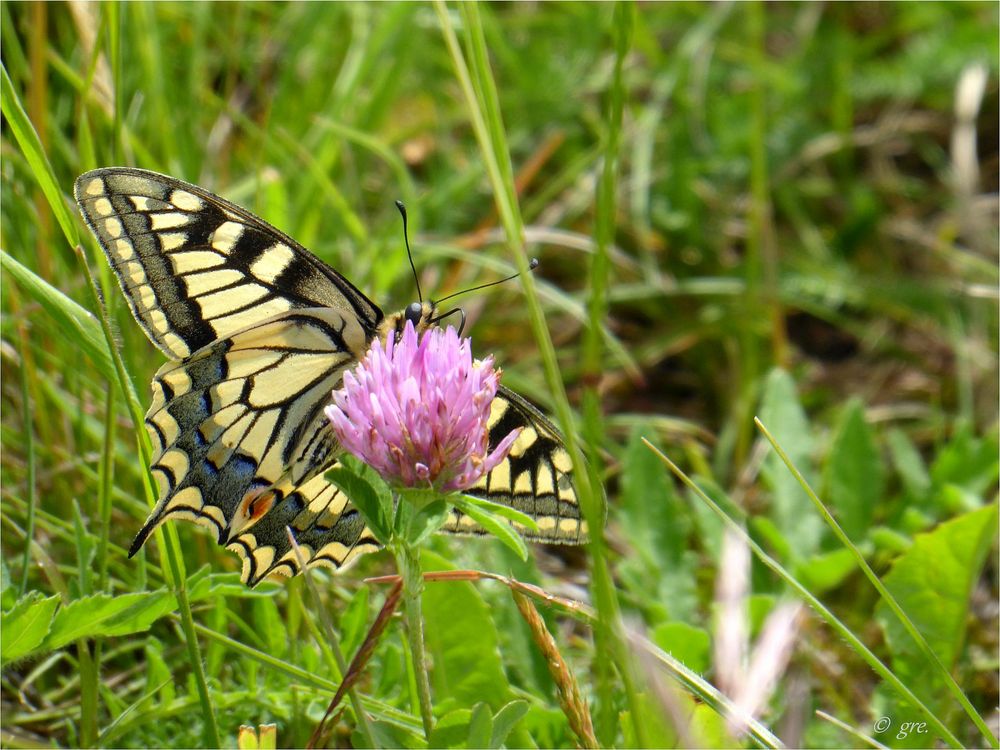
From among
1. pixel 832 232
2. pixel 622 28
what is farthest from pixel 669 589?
pixel 832 232

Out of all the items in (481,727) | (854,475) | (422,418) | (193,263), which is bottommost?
(481,727)

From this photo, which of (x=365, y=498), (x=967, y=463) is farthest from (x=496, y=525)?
(x=967, y=463)

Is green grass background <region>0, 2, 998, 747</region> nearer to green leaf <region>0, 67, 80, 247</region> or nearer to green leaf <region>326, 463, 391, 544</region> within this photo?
green leaf <region>0, 67, 80, 247</region>

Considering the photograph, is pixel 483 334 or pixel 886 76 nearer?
pixel 483 334

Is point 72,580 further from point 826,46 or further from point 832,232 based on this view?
point 826,46

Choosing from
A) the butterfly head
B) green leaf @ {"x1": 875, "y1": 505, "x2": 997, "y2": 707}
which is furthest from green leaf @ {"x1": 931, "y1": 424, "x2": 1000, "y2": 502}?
the butterfly head

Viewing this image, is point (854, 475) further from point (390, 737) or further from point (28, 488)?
point (28, 488)

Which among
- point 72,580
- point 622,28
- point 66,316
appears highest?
point 622,28
